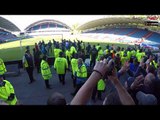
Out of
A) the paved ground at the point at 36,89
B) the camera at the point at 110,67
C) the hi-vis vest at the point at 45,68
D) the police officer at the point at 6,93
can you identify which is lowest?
the paved ground at the point at 36,89

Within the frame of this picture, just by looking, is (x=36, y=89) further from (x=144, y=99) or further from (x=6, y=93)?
(x=144, y=99)

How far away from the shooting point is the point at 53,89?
9164 mm

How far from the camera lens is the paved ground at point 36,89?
317 inches

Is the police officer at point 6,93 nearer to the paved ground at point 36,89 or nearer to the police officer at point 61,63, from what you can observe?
the paved ground at point 36,89

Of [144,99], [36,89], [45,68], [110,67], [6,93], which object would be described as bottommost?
[36,89]

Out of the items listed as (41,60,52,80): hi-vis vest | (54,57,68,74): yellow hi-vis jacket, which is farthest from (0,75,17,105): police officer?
(54,57,68,74): yellow hi-vis jacket

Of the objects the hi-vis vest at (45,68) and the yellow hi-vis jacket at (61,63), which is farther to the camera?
the yellow hi-vis jacket at (61,63)

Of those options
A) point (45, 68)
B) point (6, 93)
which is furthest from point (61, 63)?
point (6, 93)

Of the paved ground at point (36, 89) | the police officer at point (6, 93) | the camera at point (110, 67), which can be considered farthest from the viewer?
the paved ground at point (36, 89)

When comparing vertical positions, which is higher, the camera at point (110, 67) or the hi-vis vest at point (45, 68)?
the camera at point (110, 67)

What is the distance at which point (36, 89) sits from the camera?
923cm

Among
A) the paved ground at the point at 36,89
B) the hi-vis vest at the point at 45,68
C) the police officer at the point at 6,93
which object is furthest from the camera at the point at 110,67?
the hi-vis vest at the point at 45,68
